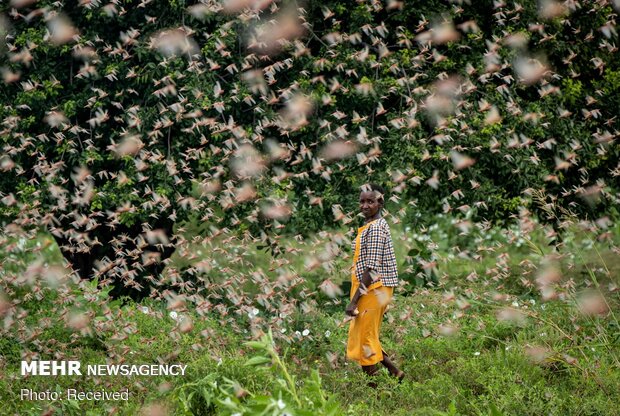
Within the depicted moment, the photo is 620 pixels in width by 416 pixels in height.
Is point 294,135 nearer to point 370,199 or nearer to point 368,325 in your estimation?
point 370,199

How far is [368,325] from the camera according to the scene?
234 inches

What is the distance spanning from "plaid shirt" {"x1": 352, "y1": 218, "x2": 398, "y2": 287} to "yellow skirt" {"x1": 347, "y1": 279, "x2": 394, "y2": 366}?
0.30ft

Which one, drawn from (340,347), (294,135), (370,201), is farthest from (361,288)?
(294,135)

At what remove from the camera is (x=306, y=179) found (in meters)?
7.77

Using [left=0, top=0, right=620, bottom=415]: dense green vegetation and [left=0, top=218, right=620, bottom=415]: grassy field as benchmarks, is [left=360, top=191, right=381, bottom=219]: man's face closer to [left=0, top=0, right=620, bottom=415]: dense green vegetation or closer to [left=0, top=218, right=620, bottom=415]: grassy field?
[left=0, top=218, right=620, bottom=415]: grassy field

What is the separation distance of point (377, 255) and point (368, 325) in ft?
1.82

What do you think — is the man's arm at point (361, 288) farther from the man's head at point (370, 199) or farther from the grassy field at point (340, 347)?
the grassy field at point (340, 347)

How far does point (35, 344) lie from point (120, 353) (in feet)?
2.47

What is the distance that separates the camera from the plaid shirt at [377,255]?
5809 mm

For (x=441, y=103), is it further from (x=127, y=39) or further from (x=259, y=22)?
(x=127, y=39)

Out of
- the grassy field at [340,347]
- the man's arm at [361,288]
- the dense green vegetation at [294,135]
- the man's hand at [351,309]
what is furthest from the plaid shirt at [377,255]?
the dense green vegetation at [294,135]

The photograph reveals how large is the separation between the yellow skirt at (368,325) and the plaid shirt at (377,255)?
0.09 m

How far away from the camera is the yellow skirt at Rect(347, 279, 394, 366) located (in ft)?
19.3

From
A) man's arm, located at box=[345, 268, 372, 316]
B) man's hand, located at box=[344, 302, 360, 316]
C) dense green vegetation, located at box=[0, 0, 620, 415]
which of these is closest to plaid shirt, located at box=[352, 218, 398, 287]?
man's arm, located at box=[345, 268, 372, 316]
